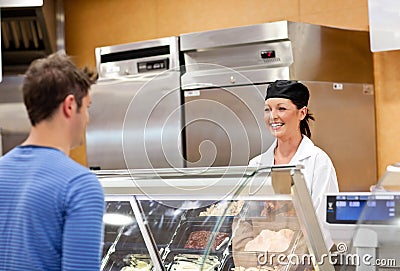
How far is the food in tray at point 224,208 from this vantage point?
2477mm

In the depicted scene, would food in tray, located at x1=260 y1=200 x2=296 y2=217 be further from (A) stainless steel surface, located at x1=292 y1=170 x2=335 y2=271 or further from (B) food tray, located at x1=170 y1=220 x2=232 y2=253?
(B) food tray, located at x1=170 y1=220 x2=232 y2=253

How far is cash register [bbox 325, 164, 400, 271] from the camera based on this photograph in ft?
7.25

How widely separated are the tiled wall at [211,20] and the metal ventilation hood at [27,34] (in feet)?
0.63

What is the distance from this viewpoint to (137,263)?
8.73 ft

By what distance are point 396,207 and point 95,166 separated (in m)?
3.14

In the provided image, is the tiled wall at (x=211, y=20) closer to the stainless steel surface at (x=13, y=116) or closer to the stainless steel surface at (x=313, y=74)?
the stainless steel surface at (x=313, y=74)

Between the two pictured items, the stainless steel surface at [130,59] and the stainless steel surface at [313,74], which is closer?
the stainless steel surface at [313,74]

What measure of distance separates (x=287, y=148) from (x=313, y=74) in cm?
98

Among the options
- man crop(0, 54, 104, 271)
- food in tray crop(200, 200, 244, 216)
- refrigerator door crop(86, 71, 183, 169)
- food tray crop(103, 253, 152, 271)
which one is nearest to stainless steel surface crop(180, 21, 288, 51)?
refrigerator door crop(86, 71, 183, 169)

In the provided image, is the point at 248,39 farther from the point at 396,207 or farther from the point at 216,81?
the point at 396,207

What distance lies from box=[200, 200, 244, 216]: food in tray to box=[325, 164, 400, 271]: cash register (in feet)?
1.06

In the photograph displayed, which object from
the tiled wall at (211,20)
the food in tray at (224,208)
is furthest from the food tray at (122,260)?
the tiled wall at (211,20)

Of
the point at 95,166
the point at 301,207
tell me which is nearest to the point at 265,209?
the point at 301,207

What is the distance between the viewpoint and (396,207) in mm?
2219
